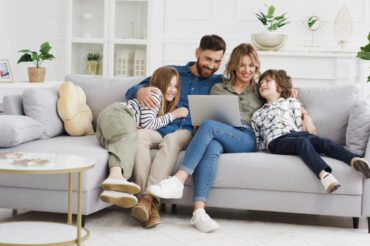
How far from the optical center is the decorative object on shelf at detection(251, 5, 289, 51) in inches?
227

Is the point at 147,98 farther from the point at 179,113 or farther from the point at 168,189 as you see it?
the point at 168,189

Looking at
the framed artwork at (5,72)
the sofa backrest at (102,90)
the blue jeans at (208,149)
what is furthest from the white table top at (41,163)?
the framed artwork at (5,72)

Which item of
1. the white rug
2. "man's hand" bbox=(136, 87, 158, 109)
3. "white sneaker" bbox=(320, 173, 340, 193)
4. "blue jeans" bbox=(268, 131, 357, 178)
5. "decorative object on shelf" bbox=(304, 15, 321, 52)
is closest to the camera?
the white rug

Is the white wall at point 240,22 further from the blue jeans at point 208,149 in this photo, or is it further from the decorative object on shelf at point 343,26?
the blue jeans at point 208,149

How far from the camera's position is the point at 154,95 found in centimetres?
384

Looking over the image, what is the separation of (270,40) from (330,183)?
2.65m

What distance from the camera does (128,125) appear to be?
3645 mm

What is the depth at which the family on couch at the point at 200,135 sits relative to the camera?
3.41 metres

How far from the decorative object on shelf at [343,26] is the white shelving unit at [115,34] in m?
1.63

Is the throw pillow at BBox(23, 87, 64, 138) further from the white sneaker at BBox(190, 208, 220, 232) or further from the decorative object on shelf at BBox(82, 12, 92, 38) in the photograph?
the decorative object on shelf at BBox(82, 12, 92, 38)

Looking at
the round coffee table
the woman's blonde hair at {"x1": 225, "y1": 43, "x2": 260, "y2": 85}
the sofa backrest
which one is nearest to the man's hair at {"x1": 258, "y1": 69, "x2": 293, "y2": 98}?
the woman's blonde hair at {"x1": 225, "y1": 43, "x2": 260, "y2": 85}

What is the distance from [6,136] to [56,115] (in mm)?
521

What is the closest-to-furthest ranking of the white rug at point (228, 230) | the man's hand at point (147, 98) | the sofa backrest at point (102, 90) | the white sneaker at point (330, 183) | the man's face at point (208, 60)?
the white rug at point (228, 230), the white sneaker at point (330, 183), the man's hand at point (147, 98), the man's face at point (208, 60), the sofa backrest at point (102, 90)

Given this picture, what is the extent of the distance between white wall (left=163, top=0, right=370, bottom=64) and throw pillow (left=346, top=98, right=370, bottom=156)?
232 cm
